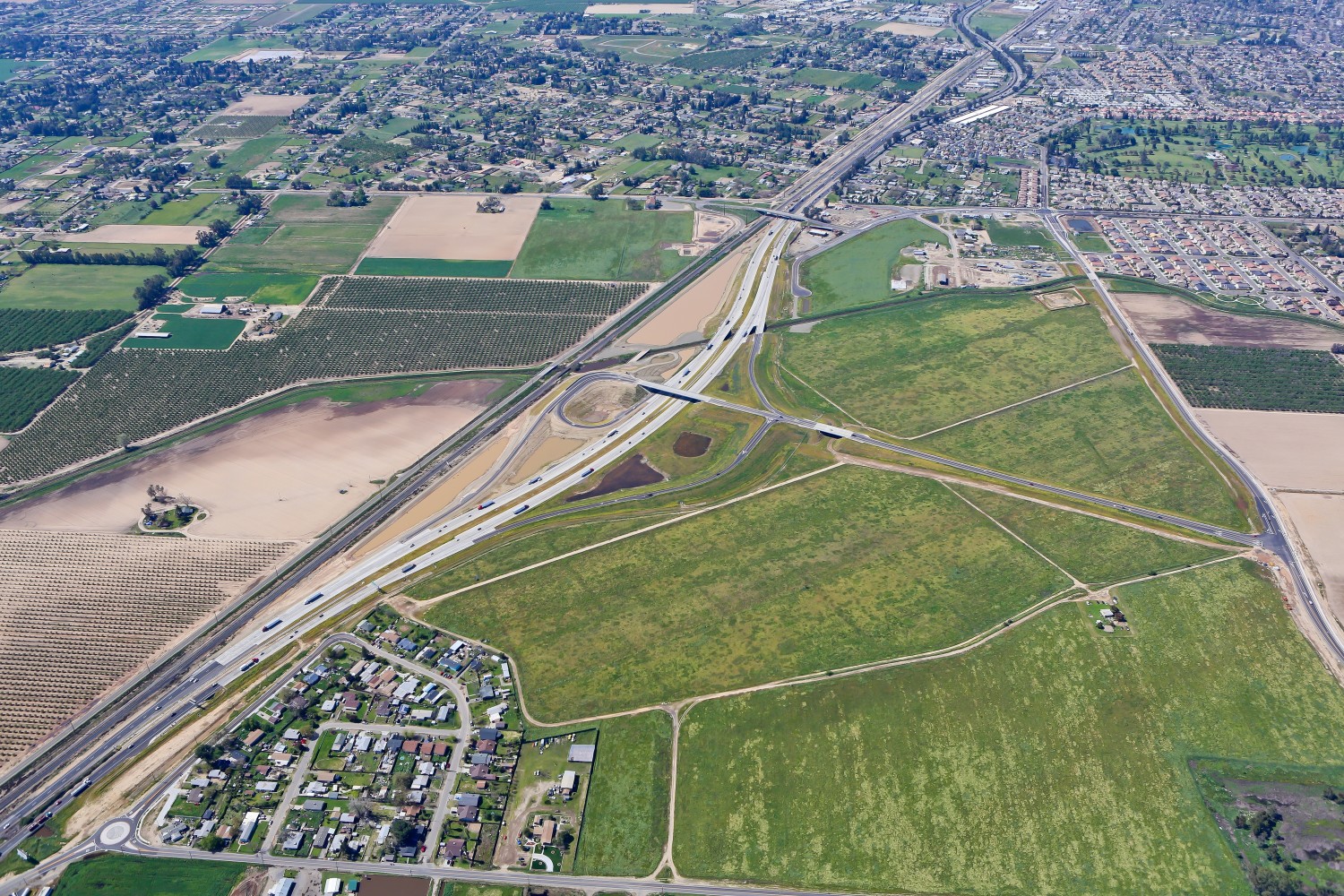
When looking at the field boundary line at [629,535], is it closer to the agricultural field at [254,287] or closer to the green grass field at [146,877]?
the green grass field at [146,877]

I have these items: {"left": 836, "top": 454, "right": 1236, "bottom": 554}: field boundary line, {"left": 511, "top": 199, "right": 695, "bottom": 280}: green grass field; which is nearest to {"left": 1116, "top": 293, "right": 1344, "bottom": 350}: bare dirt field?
{"left": 836, "top": 454, "right": 1236, "bottom": 554}: field boundary line

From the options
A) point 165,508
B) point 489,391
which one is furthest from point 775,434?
point 165,508

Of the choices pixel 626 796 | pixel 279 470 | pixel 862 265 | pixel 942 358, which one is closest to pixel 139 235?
pixel 279 470

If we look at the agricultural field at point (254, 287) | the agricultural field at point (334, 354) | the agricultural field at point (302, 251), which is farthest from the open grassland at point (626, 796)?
the agricultural field at point (302, 251)

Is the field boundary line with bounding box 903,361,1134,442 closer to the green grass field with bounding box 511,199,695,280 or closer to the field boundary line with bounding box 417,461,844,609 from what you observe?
the field boundary line with bounding box 417,461,844,609

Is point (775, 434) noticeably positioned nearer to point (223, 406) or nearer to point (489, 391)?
point (489, 391)

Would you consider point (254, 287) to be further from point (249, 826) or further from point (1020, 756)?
point (1020, 756)
